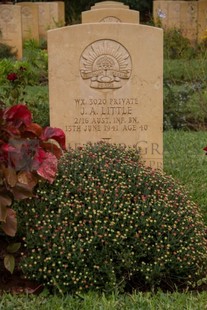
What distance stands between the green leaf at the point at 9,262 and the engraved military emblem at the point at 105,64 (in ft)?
6.36

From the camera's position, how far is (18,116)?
4.07 metres

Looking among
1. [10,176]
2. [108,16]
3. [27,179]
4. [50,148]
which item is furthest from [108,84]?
[108,16]

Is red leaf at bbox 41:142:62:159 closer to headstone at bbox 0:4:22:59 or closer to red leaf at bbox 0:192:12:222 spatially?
red leaf at bbox 0:192:12:222

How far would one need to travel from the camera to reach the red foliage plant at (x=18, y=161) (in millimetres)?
3852

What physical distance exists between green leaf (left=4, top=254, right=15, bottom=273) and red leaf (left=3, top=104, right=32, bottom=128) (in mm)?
773

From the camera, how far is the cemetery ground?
3.69 meters

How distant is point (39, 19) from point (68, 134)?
17.9 meters

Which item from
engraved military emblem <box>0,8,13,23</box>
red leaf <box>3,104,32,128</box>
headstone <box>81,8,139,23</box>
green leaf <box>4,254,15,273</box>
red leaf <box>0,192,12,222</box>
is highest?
engraved military emblem <box>0,8,13,23</box>

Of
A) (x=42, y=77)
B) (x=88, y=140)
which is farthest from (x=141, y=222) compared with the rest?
(x=42, y=77)

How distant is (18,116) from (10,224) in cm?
65

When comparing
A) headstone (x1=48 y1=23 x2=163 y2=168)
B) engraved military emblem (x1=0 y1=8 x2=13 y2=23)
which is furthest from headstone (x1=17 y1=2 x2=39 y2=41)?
headstone (x1=48 y1=23 x2=163 y2=168)

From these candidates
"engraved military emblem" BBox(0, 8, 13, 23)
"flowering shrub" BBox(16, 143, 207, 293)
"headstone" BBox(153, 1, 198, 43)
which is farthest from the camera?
"headstone" BBox(153, 1, 198, 43)

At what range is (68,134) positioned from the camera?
18.4ft

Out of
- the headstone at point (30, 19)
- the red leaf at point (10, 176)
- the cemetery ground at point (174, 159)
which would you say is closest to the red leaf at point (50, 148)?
the red leaf at point (10, 176)
